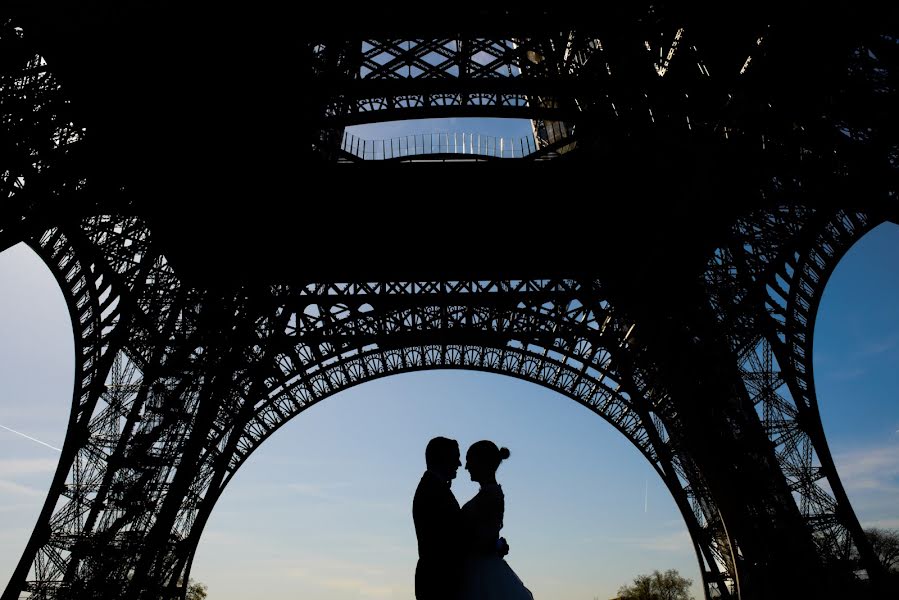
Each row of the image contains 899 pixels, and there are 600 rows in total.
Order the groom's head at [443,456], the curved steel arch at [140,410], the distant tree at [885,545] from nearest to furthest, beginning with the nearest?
the groom's head at [443,456] < the curved steel arch at [140,410] < the distant tree at [885,545]

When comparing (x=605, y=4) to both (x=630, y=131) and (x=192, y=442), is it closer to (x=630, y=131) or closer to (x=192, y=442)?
(x=630, y=131)

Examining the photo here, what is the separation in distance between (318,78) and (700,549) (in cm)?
2465

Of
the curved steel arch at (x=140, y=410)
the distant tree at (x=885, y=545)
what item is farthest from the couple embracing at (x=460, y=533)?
the distant tree at (x=885, y=545)

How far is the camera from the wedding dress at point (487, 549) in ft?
9.14

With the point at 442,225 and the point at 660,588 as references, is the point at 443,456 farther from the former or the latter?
the point at 660,588

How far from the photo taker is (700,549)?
27.2 m

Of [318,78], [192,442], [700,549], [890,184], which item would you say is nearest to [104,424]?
[192,442]

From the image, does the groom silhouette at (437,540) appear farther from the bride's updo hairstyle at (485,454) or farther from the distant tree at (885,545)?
the distant tree at (885,545)

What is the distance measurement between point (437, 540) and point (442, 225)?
59.9 feet

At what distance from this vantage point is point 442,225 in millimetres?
20609

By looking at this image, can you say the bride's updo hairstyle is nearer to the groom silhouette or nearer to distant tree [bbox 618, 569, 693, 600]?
the groom silhouette

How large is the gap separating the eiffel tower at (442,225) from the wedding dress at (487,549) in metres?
8.89

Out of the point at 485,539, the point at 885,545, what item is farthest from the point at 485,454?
the point at 885,545

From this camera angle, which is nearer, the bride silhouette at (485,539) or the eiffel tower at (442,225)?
the bride silhouette at (485,539)
